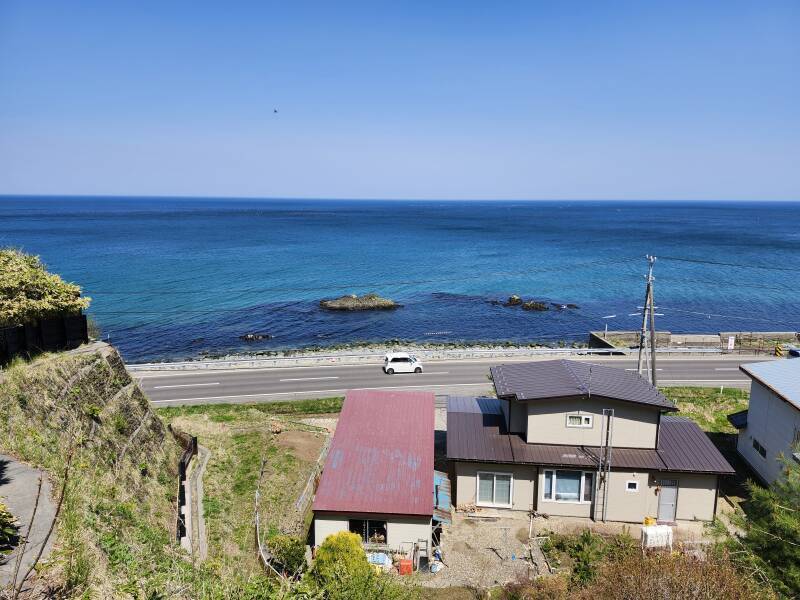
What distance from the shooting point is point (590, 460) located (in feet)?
81.7

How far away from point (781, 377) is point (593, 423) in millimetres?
11775

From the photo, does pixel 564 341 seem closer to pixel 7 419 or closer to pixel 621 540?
pixel 621 540

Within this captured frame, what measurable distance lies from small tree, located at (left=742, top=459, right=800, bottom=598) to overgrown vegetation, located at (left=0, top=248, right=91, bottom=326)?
26.7 meters

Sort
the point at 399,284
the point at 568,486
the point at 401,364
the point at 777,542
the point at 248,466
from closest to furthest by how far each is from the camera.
A: the point at 777,542 < the point at 568,486 < the point at 248,466 < the point at 401,364 < the point at 399,284

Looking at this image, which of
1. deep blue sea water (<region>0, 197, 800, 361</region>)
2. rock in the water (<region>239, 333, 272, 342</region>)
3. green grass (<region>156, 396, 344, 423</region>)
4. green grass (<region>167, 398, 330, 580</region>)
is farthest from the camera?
deep blue sea water (<region>0, 197, 800, 361</region>)

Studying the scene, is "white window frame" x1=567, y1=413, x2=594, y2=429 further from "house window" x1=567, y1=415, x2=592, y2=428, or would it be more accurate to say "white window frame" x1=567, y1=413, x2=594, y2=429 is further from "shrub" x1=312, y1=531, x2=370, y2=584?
"shrub" x1=312, y1=531, x2=370, y2=584

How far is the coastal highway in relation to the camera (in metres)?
42.0

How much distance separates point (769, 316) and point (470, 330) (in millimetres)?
44709

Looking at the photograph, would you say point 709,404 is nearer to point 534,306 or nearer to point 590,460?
point 590,460

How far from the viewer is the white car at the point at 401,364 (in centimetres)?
4688

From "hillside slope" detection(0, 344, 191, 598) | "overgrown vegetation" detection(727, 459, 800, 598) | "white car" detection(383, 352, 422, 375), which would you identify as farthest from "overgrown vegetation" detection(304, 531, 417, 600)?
"white car" detection(383, 352, 422, 375)

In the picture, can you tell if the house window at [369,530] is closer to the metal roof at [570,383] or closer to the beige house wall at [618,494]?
the beige house wall at [618,494]

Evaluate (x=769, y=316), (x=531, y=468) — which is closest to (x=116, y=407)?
(x=531, y=468)

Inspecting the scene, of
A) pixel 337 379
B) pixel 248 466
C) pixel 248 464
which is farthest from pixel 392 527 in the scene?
pixel 337 379
